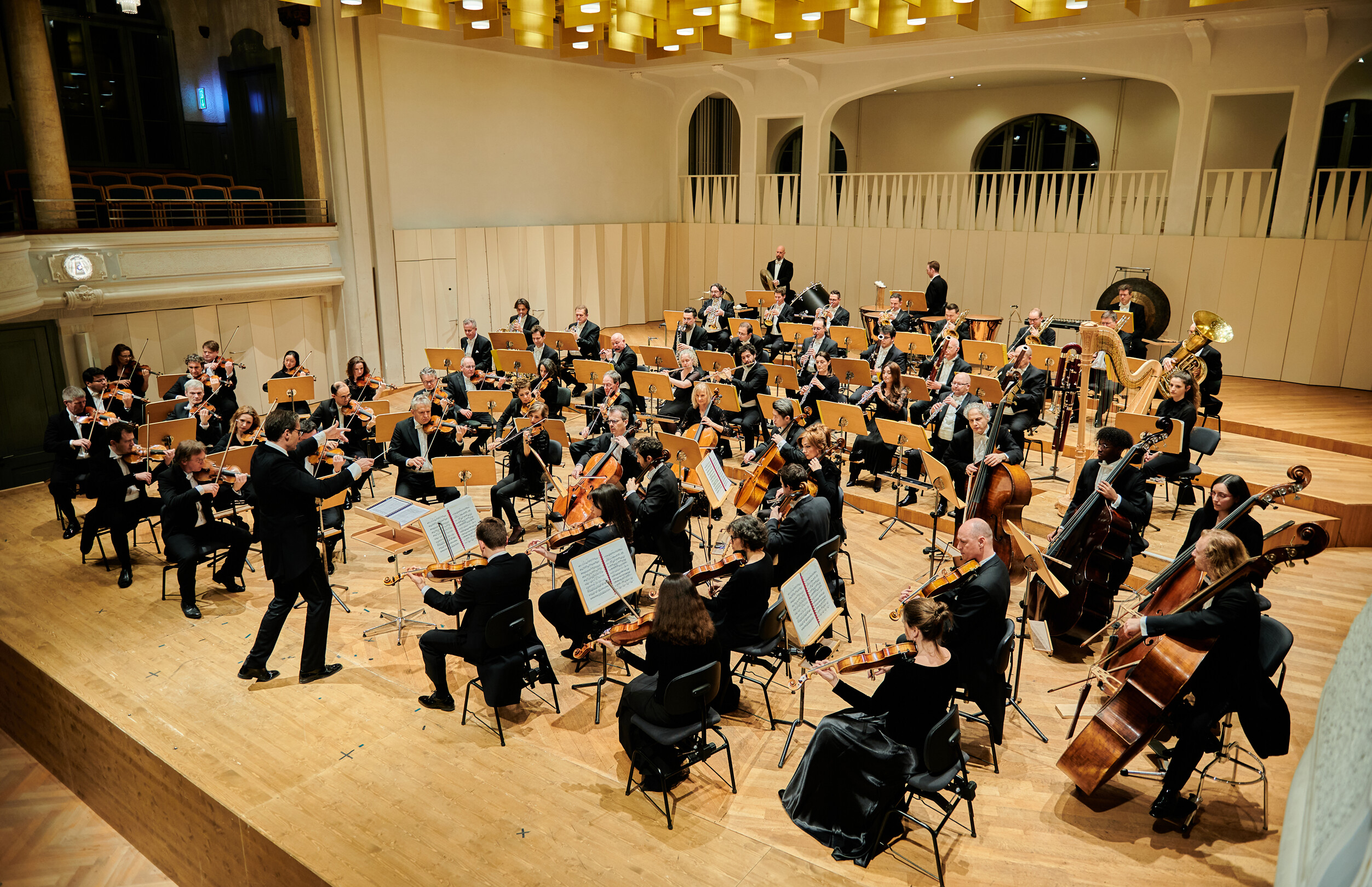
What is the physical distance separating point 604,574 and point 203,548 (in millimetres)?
3459

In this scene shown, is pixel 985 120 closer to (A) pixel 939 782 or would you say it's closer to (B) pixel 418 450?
(B) pixel 418 450

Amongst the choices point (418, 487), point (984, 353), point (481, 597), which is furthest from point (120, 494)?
point (984, 353)

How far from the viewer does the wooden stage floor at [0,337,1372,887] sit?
409 centimetres

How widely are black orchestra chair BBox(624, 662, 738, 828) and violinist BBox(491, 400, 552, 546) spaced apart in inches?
142

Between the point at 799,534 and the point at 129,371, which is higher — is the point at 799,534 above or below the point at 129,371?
below

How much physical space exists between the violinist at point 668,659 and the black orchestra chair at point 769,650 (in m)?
0.58

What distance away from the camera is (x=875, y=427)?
867cm

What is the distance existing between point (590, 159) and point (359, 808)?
14158 mm

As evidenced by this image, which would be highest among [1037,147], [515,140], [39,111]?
[1037,147]

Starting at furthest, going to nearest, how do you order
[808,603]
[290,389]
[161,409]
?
1. [290,389]
2. [161,409]
3. [808,603]

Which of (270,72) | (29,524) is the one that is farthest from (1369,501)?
(270,72)

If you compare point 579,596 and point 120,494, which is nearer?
point 579,596

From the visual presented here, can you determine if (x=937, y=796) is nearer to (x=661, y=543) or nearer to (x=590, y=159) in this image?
(x=661, y=543)

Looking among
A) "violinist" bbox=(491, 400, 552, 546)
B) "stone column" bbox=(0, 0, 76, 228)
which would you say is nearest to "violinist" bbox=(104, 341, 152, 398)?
"stone column" bbox=(0, 0, 76, 228)
